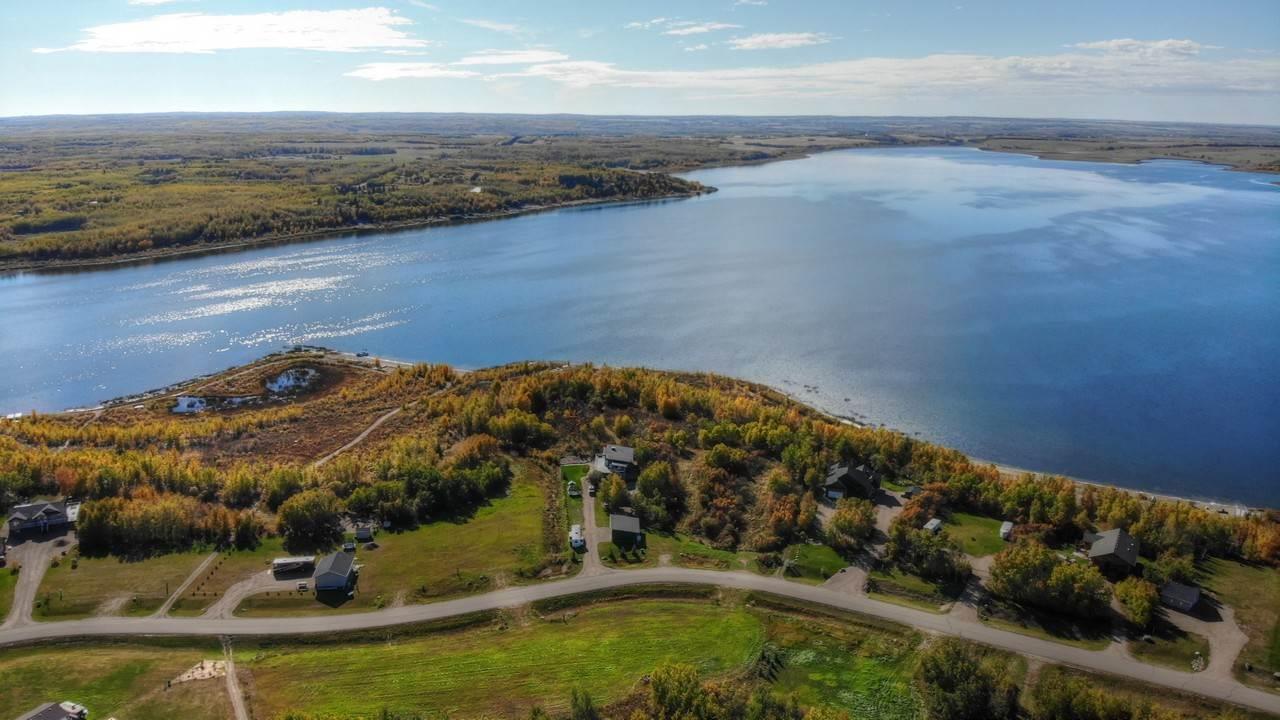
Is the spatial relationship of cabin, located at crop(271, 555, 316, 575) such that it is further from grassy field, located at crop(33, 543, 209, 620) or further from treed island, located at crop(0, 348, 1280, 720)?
grassy field, located at crop(33, 543, 209, 620)

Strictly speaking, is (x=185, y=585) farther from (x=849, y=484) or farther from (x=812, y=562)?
(x=849, y=484)

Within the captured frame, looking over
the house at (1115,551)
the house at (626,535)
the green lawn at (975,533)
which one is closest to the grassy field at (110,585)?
the house at (626,535)

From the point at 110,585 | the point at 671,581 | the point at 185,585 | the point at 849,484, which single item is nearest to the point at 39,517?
the point at 110,585

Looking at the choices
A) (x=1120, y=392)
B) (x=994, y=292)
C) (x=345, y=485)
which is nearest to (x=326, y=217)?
(x=345, y=485)

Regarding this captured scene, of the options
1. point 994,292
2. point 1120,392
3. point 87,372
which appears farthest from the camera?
point 994,292

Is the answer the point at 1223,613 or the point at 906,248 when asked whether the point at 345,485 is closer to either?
the point at 1223,613

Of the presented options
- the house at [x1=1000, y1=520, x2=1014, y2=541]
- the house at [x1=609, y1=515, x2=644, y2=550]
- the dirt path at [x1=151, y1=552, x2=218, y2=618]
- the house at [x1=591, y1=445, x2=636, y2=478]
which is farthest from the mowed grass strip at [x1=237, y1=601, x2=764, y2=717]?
the house at [x1=1000, y1=520, x2=1014, y2=541]
